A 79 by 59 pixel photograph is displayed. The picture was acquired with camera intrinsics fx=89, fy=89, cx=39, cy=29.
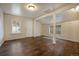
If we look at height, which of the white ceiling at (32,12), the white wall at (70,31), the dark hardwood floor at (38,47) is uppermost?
the white ceiling at (32,12)

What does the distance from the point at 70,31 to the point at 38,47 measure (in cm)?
76

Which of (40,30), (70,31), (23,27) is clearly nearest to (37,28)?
(40,30)

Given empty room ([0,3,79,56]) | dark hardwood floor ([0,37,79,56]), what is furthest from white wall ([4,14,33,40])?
dark hardwood floor ([0,37,79,56])

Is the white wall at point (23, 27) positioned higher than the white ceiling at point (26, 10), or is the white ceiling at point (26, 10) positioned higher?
the white ceiling at point (26, 10)

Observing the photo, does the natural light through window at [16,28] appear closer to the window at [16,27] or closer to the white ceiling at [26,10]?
the window at [16,27]

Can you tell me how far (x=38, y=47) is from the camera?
1915 millimetres


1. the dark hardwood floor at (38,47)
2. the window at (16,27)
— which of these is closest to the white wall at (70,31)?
the dark hardwood floor at (38,47)

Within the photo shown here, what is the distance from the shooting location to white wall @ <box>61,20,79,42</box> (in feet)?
5.84

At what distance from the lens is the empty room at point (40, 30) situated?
1.71 metres

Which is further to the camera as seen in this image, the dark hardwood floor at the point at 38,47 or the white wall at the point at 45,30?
the white wall at the point at 45,30

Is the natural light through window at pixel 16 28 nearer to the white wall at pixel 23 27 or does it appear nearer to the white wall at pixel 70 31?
the white wall at pixel 23 27

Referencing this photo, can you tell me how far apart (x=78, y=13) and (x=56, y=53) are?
0.87 m

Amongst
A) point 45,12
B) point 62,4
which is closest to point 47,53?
point 45,12

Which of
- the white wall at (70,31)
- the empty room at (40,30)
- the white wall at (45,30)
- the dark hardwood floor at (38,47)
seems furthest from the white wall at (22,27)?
the white wall at (70,31)
